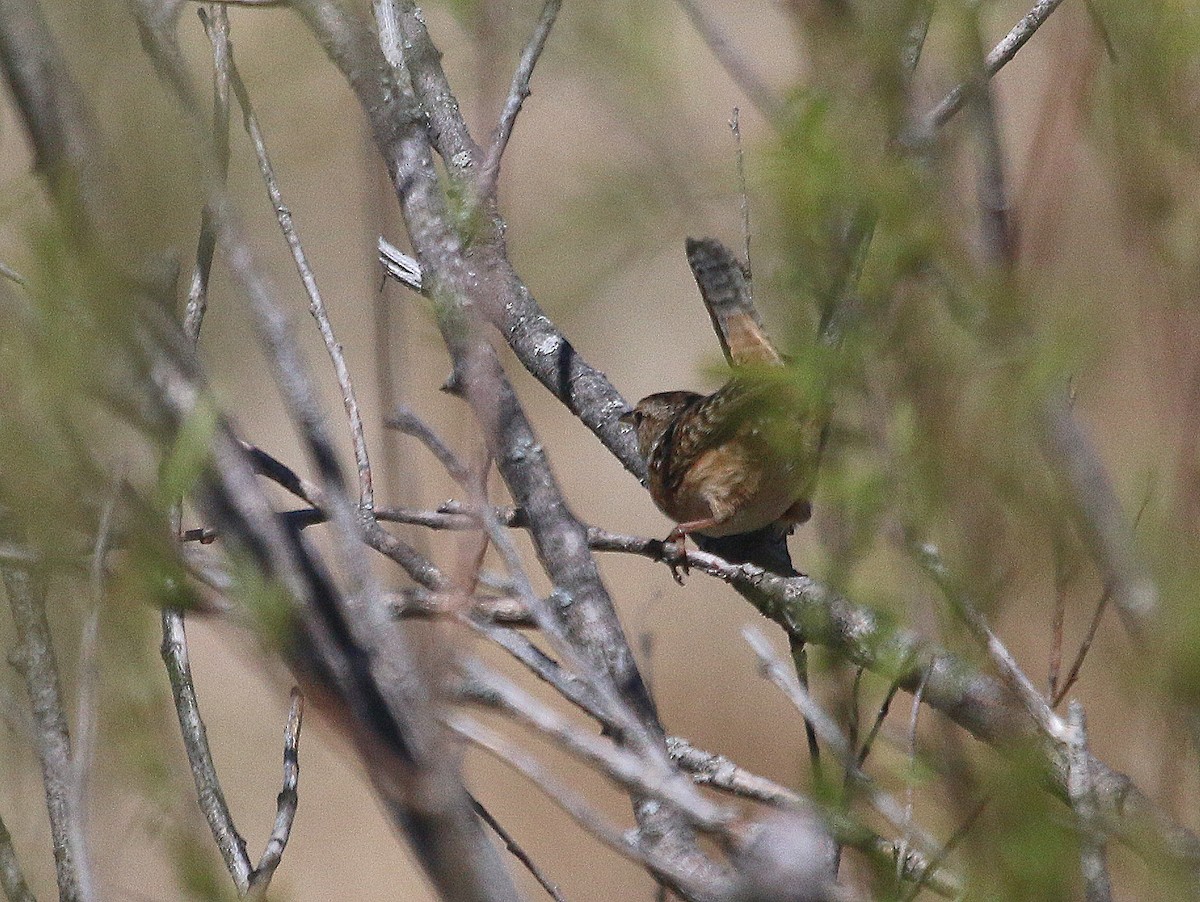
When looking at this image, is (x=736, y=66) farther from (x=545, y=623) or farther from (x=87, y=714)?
(x=87, y=714)

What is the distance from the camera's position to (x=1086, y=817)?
1.09m

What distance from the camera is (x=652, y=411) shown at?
3.19 metres

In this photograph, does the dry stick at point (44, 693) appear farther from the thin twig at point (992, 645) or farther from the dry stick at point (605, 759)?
the thin twig at point (992, 645)

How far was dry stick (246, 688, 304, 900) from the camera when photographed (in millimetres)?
1579

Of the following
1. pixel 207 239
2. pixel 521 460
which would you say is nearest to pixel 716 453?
pixel 521 460

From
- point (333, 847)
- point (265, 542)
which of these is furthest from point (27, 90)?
point (333, 847)

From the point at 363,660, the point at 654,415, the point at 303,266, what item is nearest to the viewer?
the point at 363,660

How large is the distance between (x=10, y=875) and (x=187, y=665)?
37 centimetres

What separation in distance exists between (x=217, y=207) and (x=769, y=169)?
0.52 meters

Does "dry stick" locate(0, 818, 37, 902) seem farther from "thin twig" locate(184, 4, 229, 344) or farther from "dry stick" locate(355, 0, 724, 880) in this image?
"dry stick" locate(355, 0, 724, 880)

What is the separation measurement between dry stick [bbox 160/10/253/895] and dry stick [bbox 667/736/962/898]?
26.3 inches

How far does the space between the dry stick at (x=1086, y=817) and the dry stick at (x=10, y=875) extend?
4.66 ft

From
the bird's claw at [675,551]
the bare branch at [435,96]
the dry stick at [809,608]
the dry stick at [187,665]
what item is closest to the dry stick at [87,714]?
the dry stick at [187,665]

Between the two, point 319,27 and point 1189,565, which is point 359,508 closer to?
point 319,27
